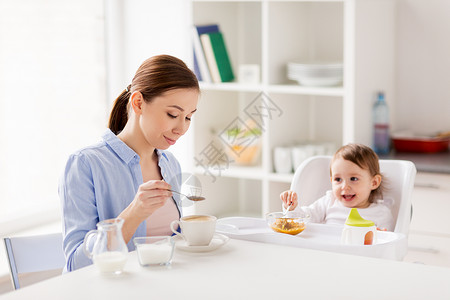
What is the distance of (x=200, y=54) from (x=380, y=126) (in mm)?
988

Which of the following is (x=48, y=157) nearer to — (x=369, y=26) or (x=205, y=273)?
(x=369, y=26)

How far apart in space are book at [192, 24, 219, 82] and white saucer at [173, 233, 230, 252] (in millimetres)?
1729

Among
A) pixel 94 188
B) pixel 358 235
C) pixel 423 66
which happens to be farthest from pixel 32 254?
pixel 423 66

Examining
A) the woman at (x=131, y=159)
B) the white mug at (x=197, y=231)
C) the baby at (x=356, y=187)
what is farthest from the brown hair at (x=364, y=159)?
the white mug at (x=197, y=231)

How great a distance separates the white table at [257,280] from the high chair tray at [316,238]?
41 millimetres

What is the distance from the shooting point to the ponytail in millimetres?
2107

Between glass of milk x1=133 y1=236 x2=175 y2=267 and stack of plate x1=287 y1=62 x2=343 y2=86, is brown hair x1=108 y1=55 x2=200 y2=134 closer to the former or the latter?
glass of milk x1=133 y1=236 x2=175 y2=267

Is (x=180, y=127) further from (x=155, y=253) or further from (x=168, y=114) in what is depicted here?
(x=155, y=253)

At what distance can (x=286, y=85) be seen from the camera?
3.37 meters

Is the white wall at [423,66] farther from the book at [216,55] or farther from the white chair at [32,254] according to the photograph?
the white chair at [32,254]

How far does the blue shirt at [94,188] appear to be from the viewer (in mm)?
1832

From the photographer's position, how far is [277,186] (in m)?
3.48

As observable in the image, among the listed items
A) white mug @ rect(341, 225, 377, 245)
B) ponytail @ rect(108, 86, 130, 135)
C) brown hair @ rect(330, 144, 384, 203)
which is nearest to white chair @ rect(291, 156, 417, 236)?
brown hair @ rect(330, 144, 384, 203)

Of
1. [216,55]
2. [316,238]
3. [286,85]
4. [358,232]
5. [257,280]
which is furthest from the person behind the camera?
[216,55]
